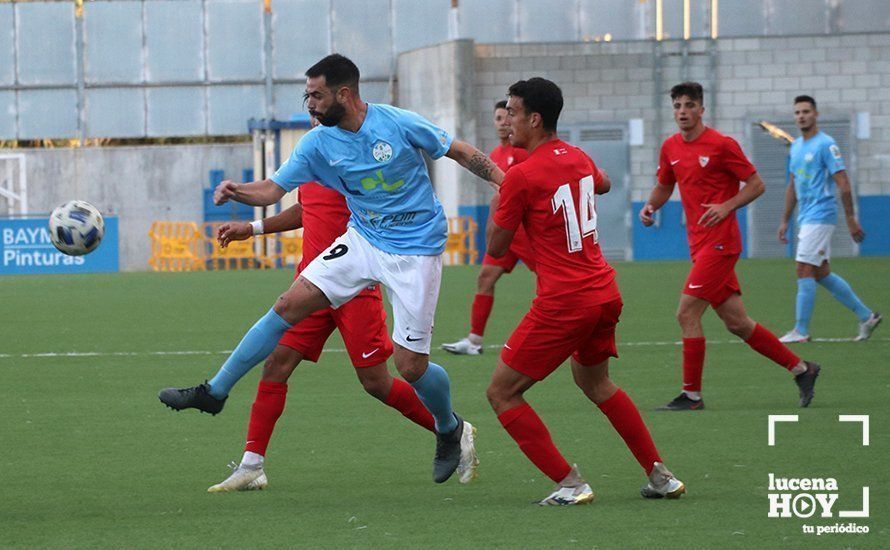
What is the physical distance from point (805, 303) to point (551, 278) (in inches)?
310

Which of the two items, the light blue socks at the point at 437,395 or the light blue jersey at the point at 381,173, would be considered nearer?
the light blue jersey at the point at 381,173

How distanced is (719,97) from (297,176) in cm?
2882

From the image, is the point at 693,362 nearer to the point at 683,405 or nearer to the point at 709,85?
the point at 683,405

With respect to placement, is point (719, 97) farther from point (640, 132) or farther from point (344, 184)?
point (344, 184)

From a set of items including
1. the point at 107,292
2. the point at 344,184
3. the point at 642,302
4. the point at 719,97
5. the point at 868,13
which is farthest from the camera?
the point at 868,13

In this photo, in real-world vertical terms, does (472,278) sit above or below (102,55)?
below

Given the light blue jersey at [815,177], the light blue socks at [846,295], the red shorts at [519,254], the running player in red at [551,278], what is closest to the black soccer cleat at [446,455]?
the running player in red at [551,278]

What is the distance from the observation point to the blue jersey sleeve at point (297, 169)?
6.80m

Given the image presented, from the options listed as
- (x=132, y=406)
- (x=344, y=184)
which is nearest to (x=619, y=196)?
(x=132, y=406)

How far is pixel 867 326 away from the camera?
524 inches

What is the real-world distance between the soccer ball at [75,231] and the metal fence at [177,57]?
3209 centimetres

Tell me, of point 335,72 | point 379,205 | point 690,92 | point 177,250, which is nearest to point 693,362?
point 690,92

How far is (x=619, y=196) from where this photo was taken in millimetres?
34500

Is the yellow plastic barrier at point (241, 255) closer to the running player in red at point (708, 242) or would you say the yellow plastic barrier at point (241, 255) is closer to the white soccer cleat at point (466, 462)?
the running player in red at point (708, 242)
